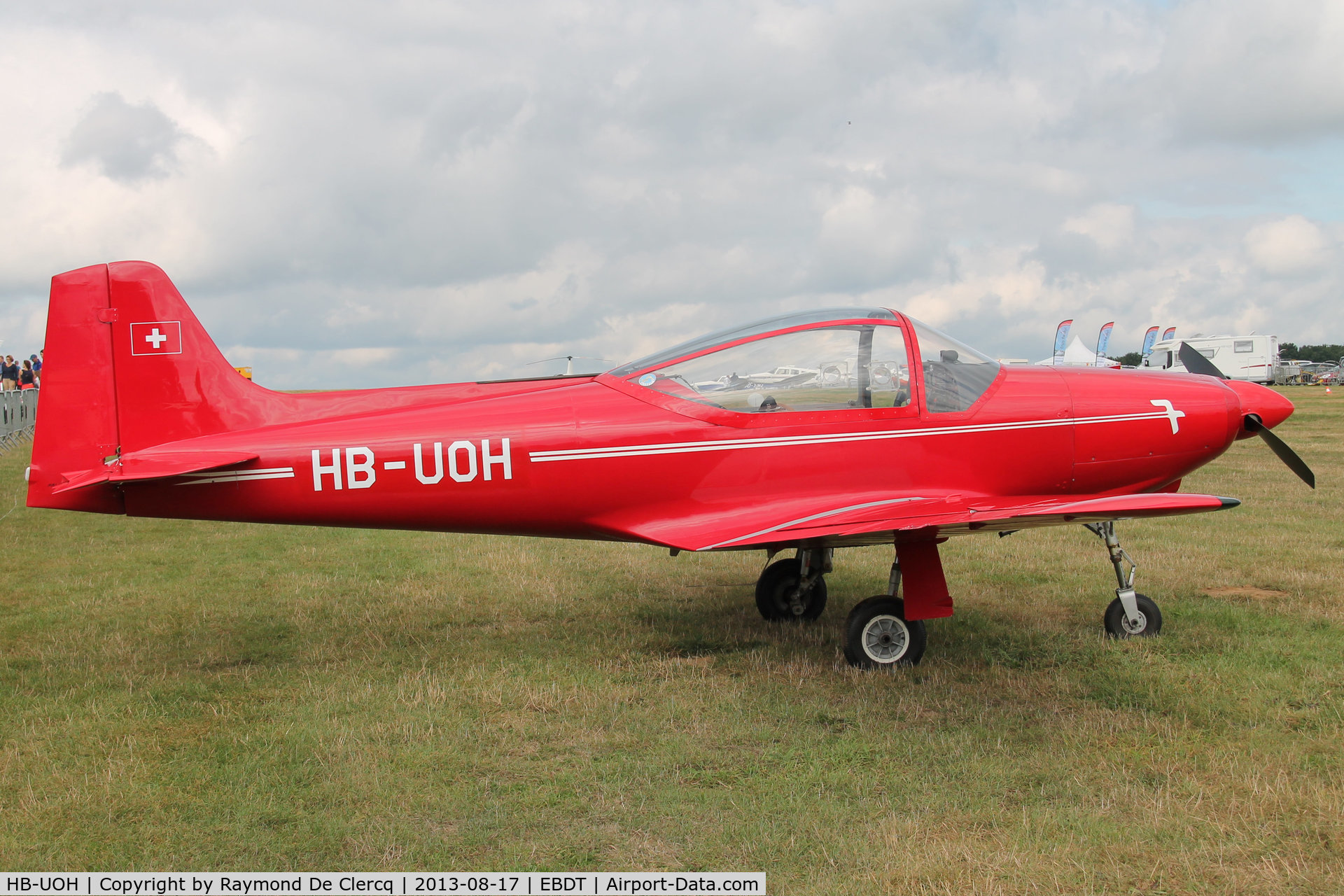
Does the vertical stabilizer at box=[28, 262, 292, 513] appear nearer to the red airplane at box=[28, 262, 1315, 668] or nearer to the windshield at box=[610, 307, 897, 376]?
the red airplane at box=[28, 262, 1315, 668]

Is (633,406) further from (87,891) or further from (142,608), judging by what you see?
(142,608)

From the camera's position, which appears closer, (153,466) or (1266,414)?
(153,466)

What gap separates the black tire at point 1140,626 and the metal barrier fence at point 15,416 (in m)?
20.4

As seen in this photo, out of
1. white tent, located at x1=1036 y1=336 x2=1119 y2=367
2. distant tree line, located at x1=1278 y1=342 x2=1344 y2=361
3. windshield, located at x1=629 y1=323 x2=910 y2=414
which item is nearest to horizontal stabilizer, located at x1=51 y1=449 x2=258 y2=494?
windshield, located at x1=629 y1=323 x2=910 y2=414

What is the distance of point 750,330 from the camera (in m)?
6.13

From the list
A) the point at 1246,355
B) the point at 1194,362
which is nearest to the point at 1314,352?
the point at 1246,355

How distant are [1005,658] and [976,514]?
1505 millimetres

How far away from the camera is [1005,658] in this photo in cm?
599

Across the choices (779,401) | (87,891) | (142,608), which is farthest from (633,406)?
(142,608)

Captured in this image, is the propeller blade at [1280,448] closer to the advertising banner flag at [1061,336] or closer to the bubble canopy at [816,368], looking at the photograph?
the bubble canopy at [816,368]

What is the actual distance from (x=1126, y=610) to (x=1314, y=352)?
13337 centimetres

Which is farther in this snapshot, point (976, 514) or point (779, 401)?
point (779, 401)

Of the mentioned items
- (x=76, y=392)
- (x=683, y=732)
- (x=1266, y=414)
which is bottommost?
(x=683, y=732)

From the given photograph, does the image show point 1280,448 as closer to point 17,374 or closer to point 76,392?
point 76,392
